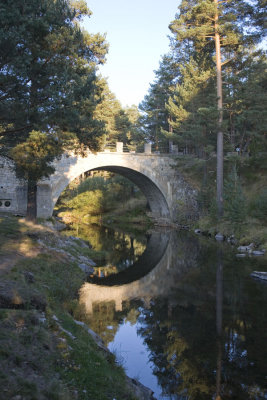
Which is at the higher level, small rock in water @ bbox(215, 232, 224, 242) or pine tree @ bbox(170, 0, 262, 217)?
pine tree @ bbox(170, 0, 262, 217)

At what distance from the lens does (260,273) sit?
34.9ft

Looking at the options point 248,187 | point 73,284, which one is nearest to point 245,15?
point 248,187

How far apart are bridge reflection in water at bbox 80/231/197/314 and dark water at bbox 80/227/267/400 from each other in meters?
0.03

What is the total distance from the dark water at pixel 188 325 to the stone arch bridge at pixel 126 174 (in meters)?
11.1

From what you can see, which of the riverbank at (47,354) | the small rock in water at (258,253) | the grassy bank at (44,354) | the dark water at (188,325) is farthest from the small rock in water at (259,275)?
the grassy bank at (44,354)

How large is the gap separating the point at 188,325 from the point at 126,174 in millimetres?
21468

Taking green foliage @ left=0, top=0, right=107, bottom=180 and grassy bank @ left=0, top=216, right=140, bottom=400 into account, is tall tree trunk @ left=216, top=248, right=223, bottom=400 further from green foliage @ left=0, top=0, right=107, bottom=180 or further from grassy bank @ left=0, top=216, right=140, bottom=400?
green foliage @ left=0, top=0, right=107, bottom=180

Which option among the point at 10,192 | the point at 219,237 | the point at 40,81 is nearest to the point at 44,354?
the point at 40,81

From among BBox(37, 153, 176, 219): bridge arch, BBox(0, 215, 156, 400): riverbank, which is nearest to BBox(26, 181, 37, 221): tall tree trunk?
BBox(0, 215, 156, 400): riverbank

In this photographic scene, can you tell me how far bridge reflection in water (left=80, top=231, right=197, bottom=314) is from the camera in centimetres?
891

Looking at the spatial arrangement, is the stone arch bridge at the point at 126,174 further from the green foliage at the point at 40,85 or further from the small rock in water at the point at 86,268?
the small rock in water at the point at 86,268

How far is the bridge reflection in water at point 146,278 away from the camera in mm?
8914

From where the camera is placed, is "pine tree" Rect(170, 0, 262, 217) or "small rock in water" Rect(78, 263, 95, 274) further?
"pine tree" Rect(170, 0, 262, 217)

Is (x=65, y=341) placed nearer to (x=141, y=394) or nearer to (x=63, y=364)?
(x=63, y=364)
